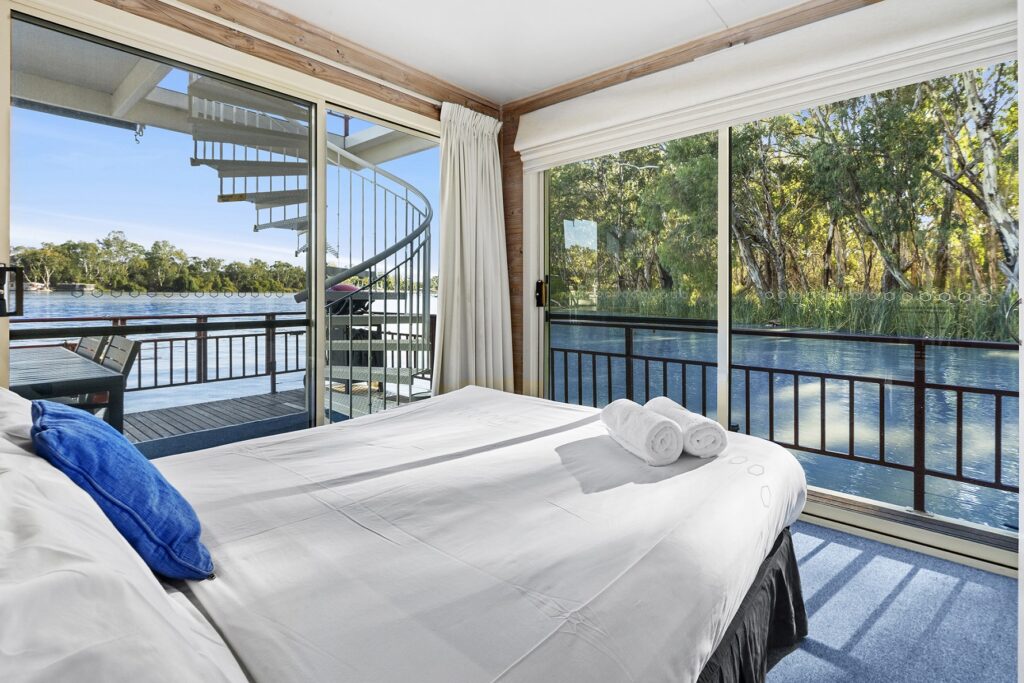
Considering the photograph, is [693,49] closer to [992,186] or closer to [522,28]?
[522,28]

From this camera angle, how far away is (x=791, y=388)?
2803mm

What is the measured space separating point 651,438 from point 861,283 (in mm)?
1672

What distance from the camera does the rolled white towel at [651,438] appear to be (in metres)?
1.58

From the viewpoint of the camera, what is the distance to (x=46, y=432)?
3.05 feet

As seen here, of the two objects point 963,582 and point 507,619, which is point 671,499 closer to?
point 507,619

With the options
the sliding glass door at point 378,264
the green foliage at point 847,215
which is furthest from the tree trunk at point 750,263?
the sliding glass door at point 378,264

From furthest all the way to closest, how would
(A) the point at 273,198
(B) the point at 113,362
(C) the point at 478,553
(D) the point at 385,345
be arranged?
(D) the point at 385,345 → (A) the point at 273,198 → (B) the point at 113,362 → (C) the point at 478,553

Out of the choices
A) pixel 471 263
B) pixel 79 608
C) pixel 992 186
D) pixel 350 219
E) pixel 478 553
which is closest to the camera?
pixel 79 608

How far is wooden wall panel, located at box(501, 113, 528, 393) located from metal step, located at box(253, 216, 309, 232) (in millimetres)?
1486

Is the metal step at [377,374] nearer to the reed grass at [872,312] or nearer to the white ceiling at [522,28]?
the reed grass at [872,312]

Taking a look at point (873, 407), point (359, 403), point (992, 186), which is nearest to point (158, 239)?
point (359, 403)

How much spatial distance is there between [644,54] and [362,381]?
2739 mm

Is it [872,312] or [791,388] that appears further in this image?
[791,388]

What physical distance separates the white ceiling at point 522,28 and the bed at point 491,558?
2.14 m
